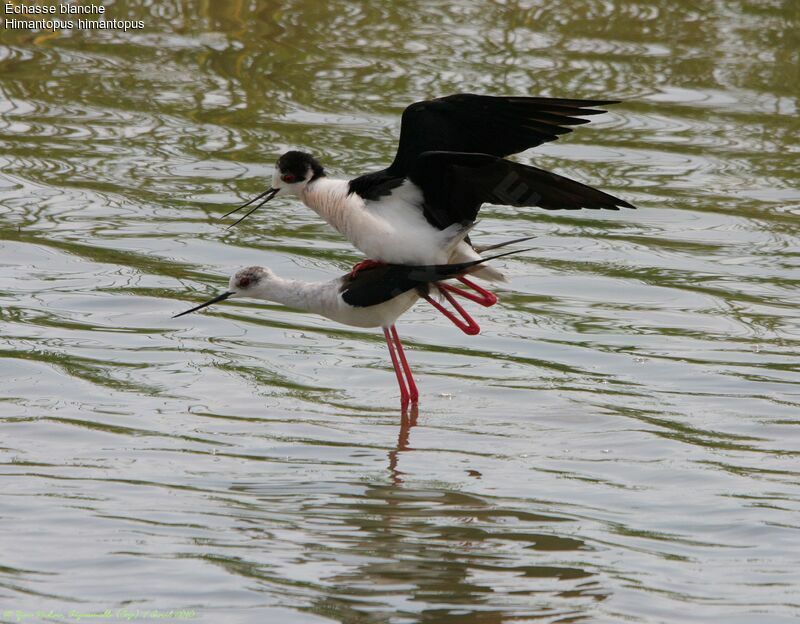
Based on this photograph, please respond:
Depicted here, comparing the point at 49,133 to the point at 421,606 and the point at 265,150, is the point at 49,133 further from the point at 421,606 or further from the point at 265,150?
the point at 421,606

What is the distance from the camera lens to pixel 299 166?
8.05 metres

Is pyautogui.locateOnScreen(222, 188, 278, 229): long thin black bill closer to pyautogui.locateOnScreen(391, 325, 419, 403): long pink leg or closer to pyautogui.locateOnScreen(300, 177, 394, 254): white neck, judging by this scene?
pyautogui.locateOnScreen(300, 177, 394, 254): white neck

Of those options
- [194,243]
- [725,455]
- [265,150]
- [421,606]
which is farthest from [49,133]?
[421,606]

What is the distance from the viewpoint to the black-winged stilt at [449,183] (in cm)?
700

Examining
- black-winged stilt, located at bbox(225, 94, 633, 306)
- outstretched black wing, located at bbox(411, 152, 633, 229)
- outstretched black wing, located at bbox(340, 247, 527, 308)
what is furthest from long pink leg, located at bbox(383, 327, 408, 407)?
outstretched black wing, located at bbox(411, 152, 633, 229)

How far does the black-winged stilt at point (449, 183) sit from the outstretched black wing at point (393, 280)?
0.07 m

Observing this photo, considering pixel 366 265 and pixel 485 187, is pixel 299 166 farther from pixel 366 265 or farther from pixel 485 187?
pixel 485 187

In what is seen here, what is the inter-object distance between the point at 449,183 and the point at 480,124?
0.32m

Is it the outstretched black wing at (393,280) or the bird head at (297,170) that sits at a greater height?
the bird head at (297,170)

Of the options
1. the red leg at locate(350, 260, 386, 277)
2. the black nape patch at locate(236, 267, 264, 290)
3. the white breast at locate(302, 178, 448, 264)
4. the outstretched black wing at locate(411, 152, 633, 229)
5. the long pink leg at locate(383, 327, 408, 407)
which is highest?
the outstretched black wing at locate(411, 152, 633, 229)

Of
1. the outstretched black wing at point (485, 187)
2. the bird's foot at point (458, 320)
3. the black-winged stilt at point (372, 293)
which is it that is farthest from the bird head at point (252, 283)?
the outstretched black wing at point (485, 187)

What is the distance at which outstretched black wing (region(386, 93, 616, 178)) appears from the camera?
705cm

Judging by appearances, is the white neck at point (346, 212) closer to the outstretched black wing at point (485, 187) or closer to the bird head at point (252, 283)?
the outstretched black wing at point (485, 187)

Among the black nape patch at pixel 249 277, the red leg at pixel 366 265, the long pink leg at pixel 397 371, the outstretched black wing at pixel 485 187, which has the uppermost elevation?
the outstretched black wing at pixel 485 187
